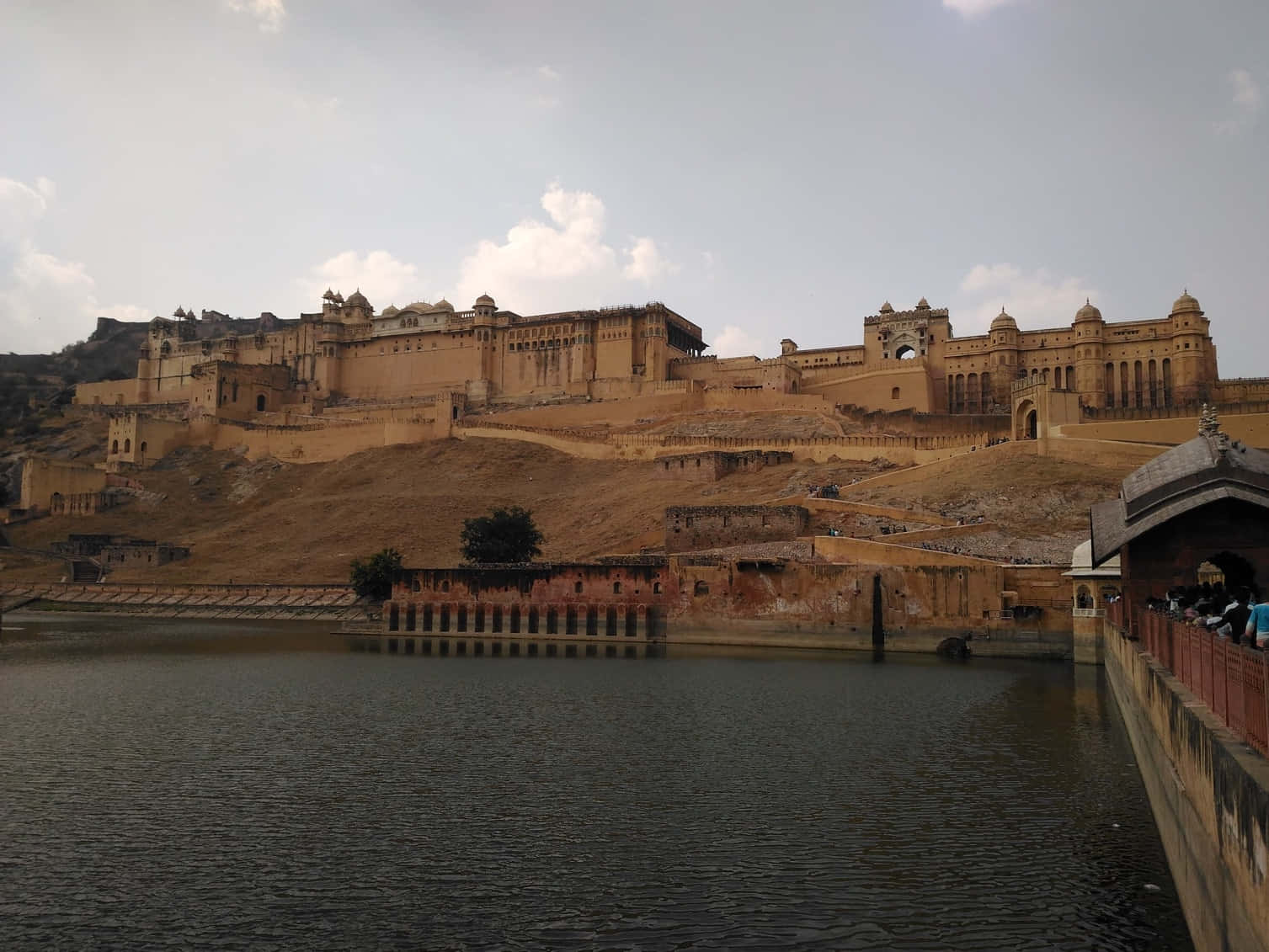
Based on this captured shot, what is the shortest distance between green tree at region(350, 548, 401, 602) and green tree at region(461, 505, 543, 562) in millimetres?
Result: 3620

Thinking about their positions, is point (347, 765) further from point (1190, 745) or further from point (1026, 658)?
point (1026, 658)

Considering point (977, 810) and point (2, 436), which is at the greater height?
point (2, 436)

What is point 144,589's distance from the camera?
2243 inches

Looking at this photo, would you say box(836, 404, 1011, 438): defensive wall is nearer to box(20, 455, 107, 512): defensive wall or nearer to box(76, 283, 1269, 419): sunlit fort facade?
box(76, 283, 1269, 419): sunlit fort facade

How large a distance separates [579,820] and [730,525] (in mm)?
30630

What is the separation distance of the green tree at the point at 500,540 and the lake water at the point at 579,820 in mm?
20259

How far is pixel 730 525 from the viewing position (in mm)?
44781

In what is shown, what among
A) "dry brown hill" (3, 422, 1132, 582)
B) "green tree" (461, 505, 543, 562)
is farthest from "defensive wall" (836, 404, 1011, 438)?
"green tree" (461, 505, 543, 562)

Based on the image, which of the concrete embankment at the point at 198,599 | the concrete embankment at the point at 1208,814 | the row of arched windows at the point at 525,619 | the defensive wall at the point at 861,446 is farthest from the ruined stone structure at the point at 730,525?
the concrete embankment at the point at 1208,814

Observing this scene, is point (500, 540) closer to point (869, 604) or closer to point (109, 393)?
Result: point (869, 604)

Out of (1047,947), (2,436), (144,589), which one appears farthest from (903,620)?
(2,436)

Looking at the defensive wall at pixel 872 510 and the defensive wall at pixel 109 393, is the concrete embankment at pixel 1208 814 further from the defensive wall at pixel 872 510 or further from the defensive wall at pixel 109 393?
the defensive wall at pixel 109 393

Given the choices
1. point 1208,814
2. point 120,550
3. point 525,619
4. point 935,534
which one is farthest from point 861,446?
point 1208,814

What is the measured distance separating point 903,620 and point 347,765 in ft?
73.7
